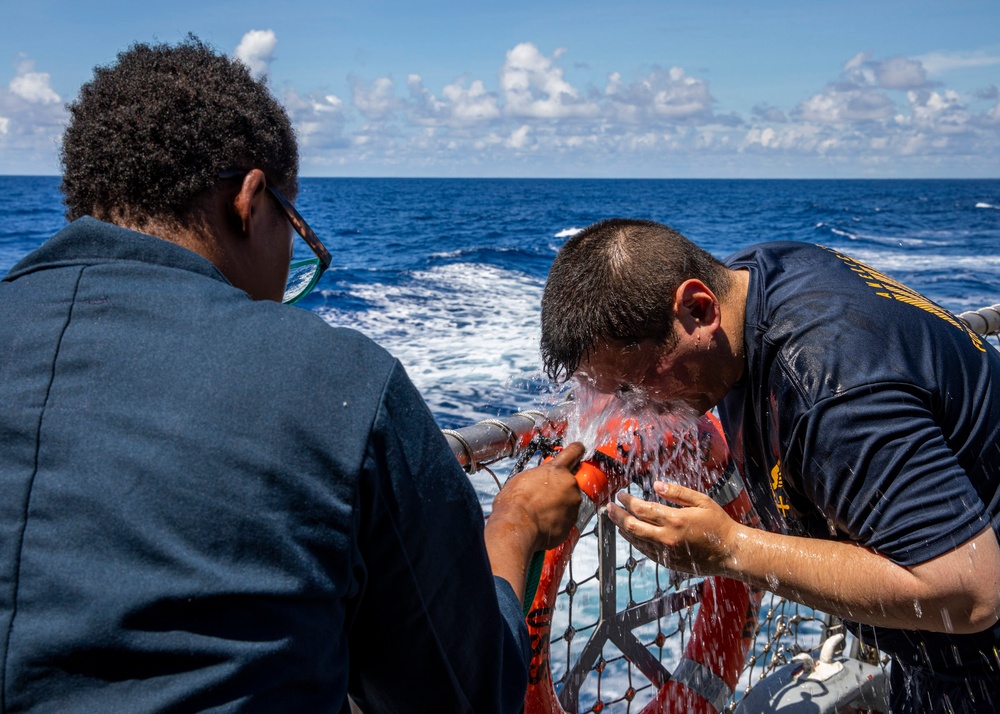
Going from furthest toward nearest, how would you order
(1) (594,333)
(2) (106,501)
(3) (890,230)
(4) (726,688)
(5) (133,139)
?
(3) (890,230), (4) (726,688), (1) (594,333), (5) (133,139), (2) (106,501)

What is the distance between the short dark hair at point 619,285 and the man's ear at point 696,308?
0.06 ft

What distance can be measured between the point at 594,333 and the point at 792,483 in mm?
485

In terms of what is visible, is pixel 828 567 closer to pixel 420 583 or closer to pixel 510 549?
pixel 510 549

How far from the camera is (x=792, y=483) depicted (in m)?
1.65

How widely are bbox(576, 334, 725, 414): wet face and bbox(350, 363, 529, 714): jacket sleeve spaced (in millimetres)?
719

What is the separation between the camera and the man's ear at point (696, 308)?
1.70 meters

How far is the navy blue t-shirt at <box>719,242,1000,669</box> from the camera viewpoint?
1378 millimetres

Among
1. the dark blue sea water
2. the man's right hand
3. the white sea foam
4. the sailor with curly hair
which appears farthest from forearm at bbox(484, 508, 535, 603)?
the white sea foam

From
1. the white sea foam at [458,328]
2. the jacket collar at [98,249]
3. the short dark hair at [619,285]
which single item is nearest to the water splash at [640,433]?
the short dark hair at [619,285]

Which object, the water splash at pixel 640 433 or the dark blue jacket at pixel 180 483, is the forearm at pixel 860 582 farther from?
the dark blue jacket at pixel 180 483

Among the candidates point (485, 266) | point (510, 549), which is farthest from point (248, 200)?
point (485, 266)

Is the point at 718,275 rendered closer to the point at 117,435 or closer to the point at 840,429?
the point at 840,429

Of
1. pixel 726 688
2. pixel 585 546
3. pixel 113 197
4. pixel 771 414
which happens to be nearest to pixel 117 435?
pixel 113 197

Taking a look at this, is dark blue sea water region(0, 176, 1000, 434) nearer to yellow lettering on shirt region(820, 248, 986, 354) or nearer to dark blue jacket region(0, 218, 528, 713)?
yellow lettering on shirt region(820, 248, 986, 354)
